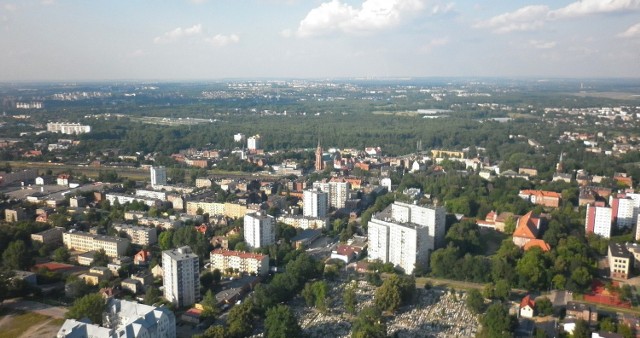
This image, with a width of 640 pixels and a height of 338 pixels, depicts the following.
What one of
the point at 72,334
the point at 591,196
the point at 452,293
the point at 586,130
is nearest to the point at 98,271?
the point at 72,334

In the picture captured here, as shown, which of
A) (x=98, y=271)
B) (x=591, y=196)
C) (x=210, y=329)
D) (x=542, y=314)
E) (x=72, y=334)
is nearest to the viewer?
(x=72, y=334)

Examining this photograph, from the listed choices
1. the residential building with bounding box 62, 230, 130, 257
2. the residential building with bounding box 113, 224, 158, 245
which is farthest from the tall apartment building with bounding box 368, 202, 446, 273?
the residential building with bounding box 62, 230, 130, 257

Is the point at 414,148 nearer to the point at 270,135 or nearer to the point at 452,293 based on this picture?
the point at 270,135

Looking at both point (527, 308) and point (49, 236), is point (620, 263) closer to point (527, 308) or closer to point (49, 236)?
point (527, 308)

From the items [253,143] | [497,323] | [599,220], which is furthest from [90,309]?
[253,143]

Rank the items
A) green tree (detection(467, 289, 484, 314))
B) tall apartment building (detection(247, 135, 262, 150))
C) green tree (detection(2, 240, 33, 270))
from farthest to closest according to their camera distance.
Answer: tall apartment building (detection(247, 135, 262, 150)) → green tree (detection(2, 240, 33, 270)) → green tree (detection(467, 289, 484, 314))

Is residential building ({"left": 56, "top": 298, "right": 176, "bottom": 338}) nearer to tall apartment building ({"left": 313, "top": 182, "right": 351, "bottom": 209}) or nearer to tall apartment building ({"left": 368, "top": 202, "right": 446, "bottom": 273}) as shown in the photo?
tall apartment building ({"left": 368, "top": 202, "right": 446, "bottom": 273})
